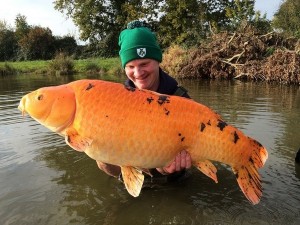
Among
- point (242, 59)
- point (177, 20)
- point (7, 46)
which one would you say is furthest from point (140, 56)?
point (7, 46)

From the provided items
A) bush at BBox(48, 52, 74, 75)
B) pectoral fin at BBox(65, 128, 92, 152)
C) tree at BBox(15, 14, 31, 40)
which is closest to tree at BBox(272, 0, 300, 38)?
bush at BBox(48, 52, 74, 75)

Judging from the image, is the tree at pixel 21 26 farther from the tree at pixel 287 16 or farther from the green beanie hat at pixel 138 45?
the green beanie hat at pixel 138 45

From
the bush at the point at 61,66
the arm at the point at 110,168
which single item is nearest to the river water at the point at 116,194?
the arm at the point at 110,168

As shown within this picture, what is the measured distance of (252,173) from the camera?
110 inches

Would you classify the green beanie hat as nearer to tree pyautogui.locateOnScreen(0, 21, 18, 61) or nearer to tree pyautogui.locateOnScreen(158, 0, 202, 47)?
tree pyautogui.locateOnScreen(158, 0, 202, 47)

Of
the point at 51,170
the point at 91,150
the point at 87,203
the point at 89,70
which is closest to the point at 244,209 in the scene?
the point at 87,203

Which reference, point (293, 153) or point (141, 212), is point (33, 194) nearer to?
point (141, 212)

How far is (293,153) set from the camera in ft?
17.8

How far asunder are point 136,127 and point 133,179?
0.51 m

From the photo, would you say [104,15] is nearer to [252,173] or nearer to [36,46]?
[36,46]

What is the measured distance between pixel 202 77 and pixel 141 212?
55.5 ft

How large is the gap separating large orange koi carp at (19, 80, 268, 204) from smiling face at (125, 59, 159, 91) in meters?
1.01

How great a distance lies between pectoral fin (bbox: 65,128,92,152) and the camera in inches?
98.2

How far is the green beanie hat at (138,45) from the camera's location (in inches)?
144
